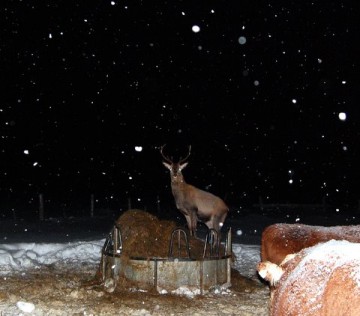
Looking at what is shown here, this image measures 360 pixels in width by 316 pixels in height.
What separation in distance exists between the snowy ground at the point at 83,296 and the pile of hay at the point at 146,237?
0.89 m

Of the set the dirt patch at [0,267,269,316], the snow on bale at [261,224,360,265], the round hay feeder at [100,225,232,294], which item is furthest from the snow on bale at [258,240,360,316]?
the round hay feeder at [100,225,232,294]

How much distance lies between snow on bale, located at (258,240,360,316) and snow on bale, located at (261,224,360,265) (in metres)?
3.71

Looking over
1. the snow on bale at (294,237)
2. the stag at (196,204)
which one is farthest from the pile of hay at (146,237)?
the stag at (196,204)

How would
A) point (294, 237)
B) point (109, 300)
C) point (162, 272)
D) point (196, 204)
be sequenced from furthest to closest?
→ point (196, 204) < point (162, 272) < point (109, 300) < point (294, 237)

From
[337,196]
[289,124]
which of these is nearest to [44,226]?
[337,196]

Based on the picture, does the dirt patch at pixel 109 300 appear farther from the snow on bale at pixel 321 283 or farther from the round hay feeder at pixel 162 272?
the snow on bale at pixel 321 283

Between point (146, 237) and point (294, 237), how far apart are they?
2825 millimetres

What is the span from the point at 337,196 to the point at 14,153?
76.6 feet

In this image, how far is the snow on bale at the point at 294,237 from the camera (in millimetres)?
7715

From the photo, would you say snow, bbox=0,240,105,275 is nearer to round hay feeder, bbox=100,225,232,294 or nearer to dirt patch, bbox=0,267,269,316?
dirt patch, bbox=0,267,269,316

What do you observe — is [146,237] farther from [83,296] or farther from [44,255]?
[44,255]

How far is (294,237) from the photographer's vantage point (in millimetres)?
7855

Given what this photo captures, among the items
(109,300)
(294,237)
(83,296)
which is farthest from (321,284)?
(83,296)

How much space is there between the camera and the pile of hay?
9.36 meters
